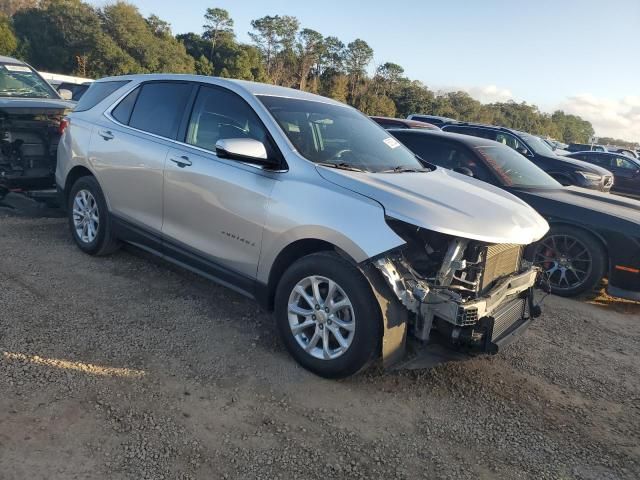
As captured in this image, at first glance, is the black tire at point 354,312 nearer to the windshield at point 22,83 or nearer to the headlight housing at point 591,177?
the windshield at point 22,83

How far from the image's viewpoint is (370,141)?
450 cm

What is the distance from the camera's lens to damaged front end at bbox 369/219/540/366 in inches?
126

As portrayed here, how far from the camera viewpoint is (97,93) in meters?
5.46

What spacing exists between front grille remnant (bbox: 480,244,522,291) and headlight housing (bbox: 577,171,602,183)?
7297 millimetres

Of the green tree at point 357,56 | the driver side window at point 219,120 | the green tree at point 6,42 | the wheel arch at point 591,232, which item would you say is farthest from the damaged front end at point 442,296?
the green tree at point 357,56

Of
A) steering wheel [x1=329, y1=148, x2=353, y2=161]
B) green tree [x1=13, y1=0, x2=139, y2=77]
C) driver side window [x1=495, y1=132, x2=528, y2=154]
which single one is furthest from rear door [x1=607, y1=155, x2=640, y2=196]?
green tree [x1=13, y1=0, x2=139, y2=77]

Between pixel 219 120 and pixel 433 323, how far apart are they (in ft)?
7.58

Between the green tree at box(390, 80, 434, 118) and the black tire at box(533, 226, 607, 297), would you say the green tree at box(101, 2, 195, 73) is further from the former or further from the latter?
the black tire at box(533, 226, 607, 297)

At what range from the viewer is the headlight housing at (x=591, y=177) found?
33.6 ft

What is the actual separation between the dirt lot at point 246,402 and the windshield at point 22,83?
3.86 m

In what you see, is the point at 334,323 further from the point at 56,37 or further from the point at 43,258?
the point at 56,37

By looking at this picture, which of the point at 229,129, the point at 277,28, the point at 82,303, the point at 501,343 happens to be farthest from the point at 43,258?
the point at 277,28

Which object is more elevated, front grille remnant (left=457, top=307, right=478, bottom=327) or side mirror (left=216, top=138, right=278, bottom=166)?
side mirror (left=216, top=138, right=278, bottom=166)

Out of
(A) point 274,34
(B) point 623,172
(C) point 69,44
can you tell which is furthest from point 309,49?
(B) point 623,172
